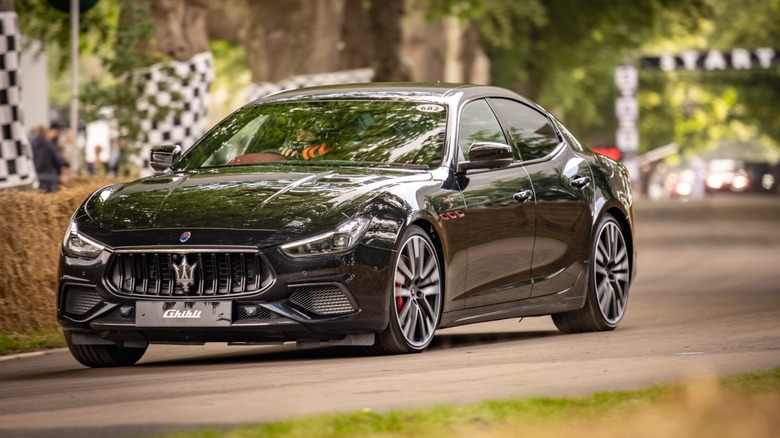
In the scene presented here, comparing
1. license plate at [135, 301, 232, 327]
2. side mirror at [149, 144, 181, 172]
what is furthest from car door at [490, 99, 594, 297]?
license plate at [135, 301, 232, 327]

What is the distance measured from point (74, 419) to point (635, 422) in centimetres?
232

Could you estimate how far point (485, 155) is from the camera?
1068cm

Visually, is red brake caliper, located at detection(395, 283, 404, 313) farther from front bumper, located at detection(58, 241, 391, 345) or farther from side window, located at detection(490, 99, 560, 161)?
side window, located at detection(490, 99, 560, 161)

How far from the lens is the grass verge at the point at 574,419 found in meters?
6.56

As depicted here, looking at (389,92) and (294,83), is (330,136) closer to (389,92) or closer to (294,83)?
(389,92)

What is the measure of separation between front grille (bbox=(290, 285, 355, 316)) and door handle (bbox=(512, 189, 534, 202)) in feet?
6.49

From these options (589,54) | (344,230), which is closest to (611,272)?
(344,230)

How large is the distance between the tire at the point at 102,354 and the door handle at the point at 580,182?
123 inches

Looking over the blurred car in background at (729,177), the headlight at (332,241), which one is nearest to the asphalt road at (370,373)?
the headlight at (332,241)

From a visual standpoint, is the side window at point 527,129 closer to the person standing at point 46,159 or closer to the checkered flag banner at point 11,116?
the checkered flag banner at point 11,116

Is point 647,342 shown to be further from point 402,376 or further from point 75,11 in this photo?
point 75,11

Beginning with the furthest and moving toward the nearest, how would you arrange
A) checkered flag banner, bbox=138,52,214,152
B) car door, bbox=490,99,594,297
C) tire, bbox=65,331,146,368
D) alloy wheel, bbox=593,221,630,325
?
checkered flag banner, bbox=138,52,214,152 < alloy wheel, bbox=593,221,630,325 < car door, bbox=490,99,594,297 < tire, bbox=65,331,146,368

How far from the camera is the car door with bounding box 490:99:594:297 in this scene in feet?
38.0

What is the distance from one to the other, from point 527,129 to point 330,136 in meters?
1.68
